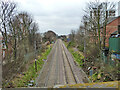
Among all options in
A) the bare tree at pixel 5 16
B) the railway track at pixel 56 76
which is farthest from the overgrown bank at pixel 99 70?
the bare tree at pixel 5 16

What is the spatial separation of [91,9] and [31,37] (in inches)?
369

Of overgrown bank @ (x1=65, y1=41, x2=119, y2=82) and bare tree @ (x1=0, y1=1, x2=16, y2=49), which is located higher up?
bare tree @ (x1=0, y1=1, x2=16, y2=49)

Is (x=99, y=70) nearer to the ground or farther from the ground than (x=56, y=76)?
farther from the ground

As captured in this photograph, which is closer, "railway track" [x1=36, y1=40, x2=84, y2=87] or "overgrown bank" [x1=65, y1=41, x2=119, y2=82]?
"overgrown bank" [x1=65, y1=41, x2=119, y2=82]

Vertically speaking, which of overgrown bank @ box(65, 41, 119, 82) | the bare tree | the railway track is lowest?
the railway track

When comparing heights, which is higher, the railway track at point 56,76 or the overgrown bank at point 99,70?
the overgrown bank at point 99,70

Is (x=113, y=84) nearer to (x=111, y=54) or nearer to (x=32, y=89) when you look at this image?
(x=32, y=89)

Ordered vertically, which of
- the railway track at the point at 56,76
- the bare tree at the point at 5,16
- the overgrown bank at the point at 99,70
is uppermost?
the bare tree at the point at 5,16

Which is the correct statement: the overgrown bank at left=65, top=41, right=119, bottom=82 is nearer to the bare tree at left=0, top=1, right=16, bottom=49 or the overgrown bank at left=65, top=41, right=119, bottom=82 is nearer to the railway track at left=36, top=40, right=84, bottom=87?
the railway track at left=36, top=40, right=84, bottom=87

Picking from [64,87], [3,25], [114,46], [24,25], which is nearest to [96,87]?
[64,87]

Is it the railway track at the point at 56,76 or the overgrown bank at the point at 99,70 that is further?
the railway track at the point at 56,76

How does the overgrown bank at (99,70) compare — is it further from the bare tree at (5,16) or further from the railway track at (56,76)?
the bare tree at (5,16)

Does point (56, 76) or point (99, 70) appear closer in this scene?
point (99, 70)

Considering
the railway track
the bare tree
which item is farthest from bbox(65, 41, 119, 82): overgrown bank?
the bare tree
